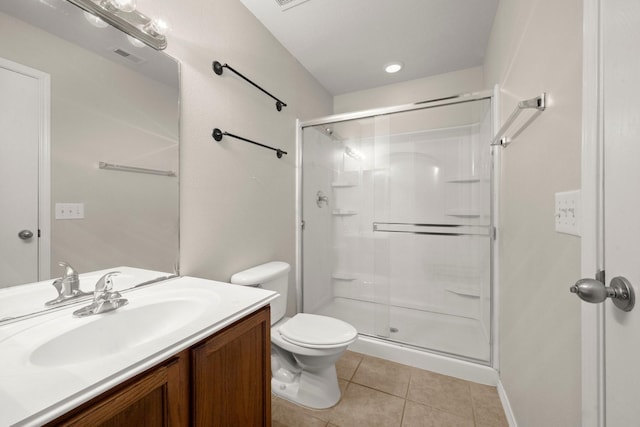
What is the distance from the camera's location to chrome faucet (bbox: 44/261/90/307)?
84 cm

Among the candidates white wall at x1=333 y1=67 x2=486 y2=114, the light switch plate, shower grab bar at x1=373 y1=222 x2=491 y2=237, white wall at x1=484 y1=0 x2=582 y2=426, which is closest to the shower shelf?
shower grab bar at x1=373 y1=222 x2=491 y2=237

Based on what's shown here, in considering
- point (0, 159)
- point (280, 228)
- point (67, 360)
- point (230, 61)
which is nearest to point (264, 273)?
point (280, 228)

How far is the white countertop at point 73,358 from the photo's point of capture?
45cm

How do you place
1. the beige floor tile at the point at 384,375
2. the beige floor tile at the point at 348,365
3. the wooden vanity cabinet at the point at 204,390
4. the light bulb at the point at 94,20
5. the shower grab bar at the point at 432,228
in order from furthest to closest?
1. the shower grab bar at the point at 432,228
2. the beige floor tile at the point at 348,365
3. the beige floor tile at the point at 384,375
4. the light bulb at the point at 94,20
5. the wooden vanity cabinet at the point at 204,390

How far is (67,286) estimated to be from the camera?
86 cm

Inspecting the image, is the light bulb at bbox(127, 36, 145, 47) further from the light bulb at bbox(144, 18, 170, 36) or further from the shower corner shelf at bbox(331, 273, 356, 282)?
the shower corner shelf at bbox(331, 273, 356, 282)

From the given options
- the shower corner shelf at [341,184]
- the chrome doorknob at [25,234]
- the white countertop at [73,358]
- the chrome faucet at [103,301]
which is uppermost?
the shower corner shelf at [341,184]

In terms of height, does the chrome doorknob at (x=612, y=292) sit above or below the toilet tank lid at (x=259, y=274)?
above

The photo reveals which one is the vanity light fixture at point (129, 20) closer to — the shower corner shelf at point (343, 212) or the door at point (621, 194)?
the door at point (621, 194)

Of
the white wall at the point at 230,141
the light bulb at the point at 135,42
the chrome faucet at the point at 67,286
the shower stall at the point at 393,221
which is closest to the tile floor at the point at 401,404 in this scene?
the shower stall at the point at 393,221

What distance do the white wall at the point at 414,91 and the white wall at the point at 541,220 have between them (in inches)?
36.6

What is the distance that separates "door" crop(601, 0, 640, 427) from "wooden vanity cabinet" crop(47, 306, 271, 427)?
921mm

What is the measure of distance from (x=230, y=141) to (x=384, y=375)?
1802 mm

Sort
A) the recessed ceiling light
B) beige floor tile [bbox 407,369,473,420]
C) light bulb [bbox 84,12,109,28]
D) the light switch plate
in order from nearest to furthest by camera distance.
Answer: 1. the light switch plate
2. light bulb [bbox 84,12,109,28]
3. beige floor tile [bbox 407,369,473,420]
4. the recessed ceiling light
